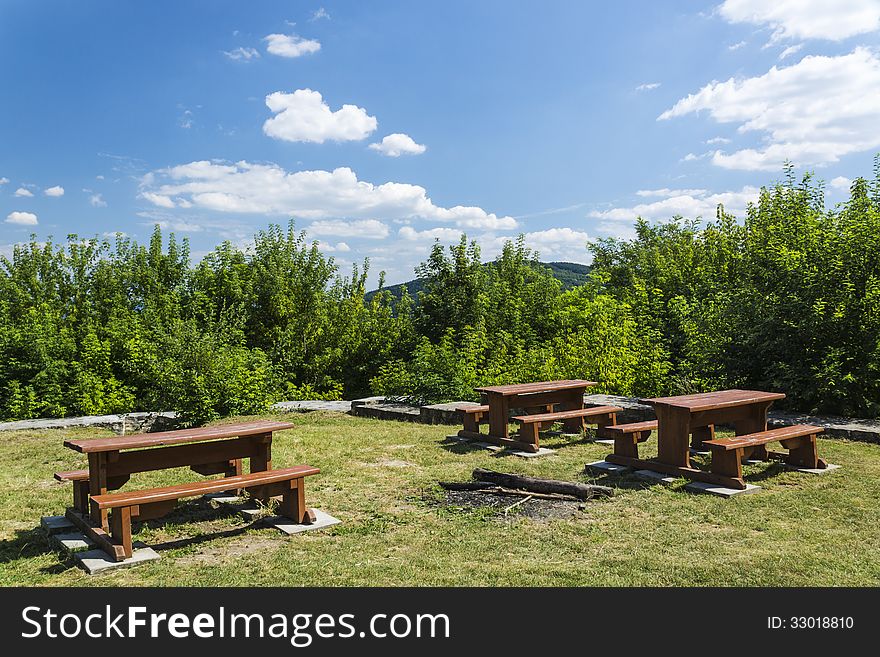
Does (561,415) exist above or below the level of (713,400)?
below

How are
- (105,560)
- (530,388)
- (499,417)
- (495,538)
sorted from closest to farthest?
(105,560) < (495,538) < (499,417) < (530,388)

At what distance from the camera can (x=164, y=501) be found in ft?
14.6

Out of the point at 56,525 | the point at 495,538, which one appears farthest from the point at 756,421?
the point at 56,525

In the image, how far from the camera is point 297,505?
4.99 m

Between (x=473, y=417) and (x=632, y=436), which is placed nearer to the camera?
(x=632, y=436)

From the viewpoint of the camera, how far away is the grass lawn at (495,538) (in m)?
3.86

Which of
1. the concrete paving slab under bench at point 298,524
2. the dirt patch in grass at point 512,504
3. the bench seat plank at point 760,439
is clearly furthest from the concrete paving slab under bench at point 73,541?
the bench seat plank at point 760,439

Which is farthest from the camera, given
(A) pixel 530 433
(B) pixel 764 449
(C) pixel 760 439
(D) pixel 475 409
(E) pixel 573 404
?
(E) pixel 573 404

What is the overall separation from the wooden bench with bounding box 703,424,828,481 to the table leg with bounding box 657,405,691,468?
0.21 meters

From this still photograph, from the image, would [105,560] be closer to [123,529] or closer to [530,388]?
[123,529]

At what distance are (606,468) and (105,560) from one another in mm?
4373

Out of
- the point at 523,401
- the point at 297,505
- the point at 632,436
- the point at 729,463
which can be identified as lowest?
the point at 297,505

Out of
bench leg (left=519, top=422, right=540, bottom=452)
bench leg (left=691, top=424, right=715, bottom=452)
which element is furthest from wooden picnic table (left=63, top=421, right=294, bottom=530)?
bench leg (left=691, top=424, right=715, bottom=452)

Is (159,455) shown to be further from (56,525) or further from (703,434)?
(703,434)
